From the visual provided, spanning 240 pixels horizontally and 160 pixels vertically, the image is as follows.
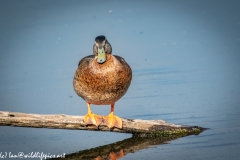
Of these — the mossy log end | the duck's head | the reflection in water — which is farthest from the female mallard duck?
the reflection in water

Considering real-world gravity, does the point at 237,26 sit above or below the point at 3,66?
above

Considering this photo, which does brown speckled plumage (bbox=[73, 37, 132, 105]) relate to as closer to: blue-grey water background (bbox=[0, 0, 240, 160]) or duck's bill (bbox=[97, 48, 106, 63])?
duck's bill (bbox=[97, 48, 106, 63])

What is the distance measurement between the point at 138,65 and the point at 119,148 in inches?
151

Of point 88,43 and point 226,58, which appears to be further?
point 88,43

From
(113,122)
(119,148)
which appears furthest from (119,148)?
Answer: (113,122)

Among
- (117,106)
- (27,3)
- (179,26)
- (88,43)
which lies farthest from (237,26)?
(27,3)

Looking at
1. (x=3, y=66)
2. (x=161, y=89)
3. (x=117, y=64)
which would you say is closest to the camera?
Answer: (x=117, y=64)

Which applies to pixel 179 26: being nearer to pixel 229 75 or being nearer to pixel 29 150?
pixel 229 75

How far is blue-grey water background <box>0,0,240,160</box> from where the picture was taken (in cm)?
685

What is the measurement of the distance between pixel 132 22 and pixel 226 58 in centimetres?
350

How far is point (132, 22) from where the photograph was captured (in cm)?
1316

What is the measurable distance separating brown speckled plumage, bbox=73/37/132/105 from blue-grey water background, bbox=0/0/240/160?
53 centimetres

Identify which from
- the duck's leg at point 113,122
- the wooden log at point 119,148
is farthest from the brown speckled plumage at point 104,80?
the wooden log at point 119,148

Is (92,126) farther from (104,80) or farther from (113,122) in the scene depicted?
(104,80)
